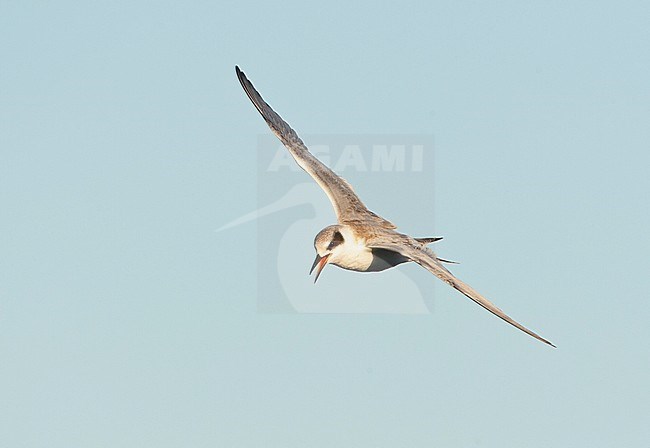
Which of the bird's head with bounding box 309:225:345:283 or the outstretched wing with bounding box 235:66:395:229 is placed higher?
the outstretched wing with bounding box 235:66:395:229

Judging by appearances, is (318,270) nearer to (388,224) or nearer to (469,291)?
(388,224)

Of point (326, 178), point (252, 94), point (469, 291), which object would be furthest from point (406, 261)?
point (252, 94)

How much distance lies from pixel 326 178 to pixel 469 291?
7197 millimetres

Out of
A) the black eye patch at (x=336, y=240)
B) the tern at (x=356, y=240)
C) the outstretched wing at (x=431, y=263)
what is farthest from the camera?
the black eye patch at (x=336, y=240)

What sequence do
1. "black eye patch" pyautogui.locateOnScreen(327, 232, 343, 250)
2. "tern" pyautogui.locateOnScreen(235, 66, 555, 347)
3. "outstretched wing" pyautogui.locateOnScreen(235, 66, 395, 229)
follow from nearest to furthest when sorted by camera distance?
1. "tern" pyautogui.locateOnScreen(235, 66, 555, 347)
2. "black eye patch" pyautogui.locateOnScreen(327, 232, 343, 250)
3. "outstretched wing" pyautogui.locateOnScreen(235, 66, 395, 229)

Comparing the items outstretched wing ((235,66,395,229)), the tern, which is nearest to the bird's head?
the tern

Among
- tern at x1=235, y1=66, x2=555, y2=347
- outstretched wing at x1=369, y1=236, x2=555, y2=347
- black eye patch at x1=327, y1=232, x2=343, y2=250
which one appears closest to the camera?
outstretched wing at x1=369, y1=236, x2=555, y2=347

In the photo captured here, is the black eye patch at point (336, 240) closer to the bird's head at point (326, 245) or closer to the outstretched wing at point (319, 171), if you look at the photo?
the bird's head at point (326, 245)

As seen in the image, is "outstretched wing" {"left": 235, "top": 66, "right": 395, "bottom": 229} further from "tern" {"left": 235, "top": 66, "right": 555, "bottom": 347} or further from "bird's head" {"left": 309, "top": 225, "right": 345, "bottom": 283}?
"bird's head" {"left": 309, "top": 225, "right": 345, "bottom": 283}

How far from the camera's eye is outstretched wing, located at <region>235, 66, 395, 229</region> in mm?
23719

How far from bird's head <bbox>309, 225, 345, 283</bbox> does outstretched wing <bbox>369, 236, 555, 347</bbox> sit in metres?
0.73

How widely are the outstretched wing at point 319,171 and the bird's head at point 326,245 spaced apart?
1.39 metres

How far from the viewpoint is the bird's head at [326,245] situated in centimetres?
2167

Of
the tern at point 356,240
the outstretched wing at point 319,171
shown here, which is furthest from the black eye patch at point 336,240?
the outstretched wing at point 319,171
